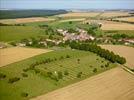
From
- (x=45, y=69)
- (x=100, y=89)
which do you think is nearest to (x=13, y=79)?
(x=45, y=69)

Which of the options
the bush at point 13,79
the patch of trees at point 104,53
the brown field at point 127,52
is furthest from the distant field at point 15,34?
the bush at point 13,79

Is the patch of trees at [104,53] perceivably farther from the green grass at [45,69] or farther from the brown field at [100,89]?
the brown field at [100,89]

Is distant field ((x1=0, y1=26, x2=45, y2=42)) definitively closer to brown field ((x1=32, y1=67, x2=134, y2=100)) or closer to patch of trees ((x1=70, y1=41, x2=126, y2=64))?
patch of trees ((x1=70, y1=41, x2=126, y2=64))

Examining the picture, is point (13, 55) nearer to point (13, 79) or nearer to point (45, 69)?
point (45, 69)

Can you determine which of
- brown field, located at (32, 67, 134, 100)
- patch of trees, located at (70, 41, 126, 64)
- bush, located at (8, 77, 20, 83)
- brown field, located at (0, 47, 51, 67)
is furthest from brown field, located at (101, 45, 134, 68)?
bush, located at (8, 77, 20, 83)

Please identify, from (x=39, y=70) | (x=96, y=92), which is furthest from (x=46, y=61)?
(x=96, y=92)
